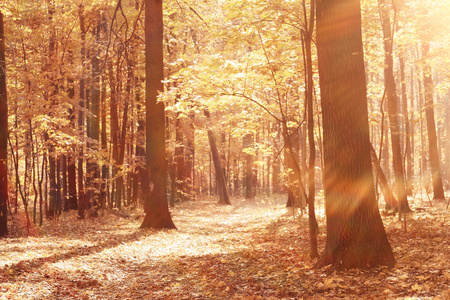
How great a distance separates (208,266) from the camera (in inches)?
371

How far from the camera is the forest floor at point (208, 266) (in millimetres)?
6617

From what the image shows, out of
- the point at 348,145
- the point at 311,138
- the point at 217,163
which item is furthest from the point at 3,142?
the point at 217,163

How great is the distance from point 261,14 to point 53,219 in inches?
501

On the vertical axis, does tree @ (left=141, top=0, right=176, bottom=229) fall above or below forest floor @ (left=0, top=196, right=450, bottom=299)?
above

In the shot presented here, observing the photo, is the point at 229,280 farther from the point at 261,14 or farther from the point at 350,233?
the point at 261,14

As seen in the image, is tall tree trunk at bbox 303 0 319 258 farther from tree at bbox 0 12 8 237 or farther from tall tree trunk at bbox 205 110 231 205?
tall tree trunk at bbox 205 110 231 205

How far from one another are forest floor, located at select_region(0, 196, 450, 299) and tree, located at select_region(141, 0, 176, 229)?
108 centimetres

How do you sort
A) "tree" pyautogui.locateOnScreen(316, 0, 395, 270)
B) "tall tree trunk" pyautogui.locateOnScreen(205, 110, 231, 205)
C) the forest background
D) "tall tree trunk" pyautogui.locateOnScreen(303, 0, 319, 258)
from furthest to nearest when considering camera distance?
"tall tree trunk" pyautogui.locateOnScreen(205, 110, 231, 205) < the forest background < "tall tree trunk" pyautogui.locateOnScreen(303, 0, 319, 258) < "tree" pyautogui.locateOnScreen(316, 0, 395, 270)

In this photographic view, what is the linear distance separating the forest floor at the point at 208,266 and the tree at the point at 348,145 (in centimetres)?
47

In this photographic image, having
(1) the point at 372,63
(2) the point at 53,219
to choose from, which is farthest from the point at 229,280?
(2) the point at 53,219

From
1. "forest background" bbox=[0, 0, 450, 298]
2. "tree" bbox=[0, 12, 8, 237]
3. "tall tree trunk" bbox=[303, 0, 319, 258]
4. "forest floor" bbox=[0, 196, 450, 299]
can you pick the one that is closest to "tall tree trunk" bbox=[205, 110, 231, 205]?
"forest background" bbox=[0, 0, 450, 298]

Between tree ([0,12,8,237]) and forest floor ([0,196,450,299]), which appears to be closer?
forest floor ([0,196,450,299])

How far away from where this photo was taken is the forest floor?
21.7ft

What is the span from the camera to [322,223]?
1448 cm
